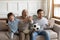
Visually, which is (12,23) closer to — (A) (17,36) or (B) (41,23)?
(A) (17,36)

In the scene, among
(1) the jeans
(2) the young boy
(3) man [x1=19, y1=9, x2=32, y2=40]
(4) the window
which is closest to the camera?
(1) the jeans

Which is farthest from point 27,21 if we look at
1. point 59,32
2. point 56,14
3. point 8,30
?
point 56,14

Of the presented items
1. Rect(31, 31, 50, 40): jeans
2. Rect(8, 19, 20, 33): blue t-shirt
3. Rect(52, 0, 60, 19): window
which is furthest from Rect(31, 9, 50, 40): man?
Rect(52, 0, 60, 19): window

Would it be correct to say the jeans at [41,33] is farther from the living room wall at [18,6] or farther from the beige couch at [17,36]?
the living room wall at [18,6]

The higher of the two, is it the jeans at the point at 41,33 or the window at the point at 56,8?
the window at the point at 56,8

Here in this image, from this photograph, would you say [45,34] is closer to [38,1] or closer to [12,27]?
[12,27]

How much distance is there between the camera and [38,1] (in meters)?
6.50

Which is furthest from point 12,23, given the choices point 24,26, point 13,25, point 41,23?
point 41,23

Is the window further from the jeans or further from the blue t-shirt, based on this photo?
the blue t-shirt

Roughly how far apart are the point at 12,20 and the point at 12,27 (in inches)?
7.1

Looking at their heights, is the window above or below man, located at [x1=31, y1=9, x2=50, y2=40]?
above

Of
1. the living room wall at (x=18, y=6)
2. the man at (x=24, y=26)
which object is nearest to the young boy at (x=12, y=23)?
the man at (x=24, y=26)

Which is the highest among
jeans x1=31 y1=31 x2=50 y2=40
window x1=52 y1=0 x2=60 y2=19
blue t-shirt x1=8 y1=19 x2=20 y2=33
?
window x1=52 y1=0 x2=60 y2=19

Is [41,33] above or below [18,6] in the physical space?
below
